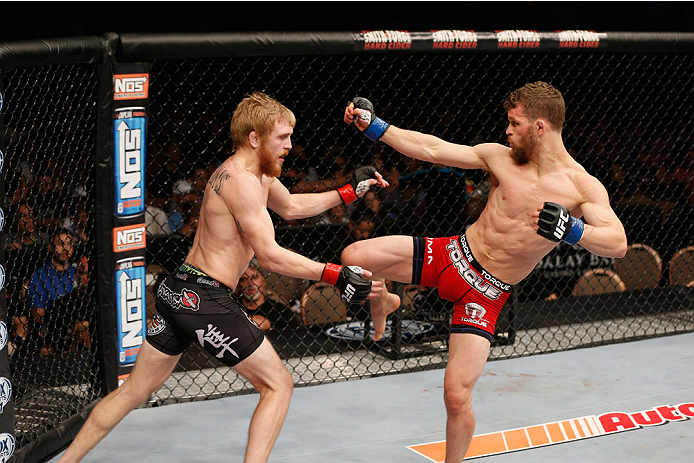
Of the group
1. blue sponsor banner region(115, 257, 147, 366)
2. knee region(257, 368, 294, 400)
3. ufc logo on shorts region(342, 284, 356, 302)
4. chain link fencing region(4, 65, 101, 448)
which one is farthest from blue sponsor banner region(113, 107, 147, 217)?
ufc logo on shorts region(342, 284, 356, 302)

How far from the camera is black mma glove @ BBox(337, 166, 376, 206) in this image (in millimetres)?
3219

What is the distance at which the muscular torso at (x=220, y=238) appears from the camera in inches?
107

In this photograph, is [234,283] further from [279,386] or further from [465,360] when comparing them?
[465,360]

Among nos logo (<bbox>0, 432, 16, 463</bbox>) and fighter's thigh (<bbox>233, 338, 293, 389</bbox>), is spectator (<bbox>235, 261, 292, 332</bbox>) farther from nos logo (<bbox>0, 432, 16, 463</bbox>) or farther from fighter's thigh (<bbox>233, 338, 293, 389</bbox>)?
nos logo (<bbox>0, 432, 16, 463</bbox>)

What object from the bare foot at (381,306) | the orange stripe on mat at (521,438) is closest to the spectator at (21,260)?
the bare foot at (381,306)

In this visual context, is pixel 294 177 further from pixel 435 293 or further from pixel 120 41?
pixel 120 41

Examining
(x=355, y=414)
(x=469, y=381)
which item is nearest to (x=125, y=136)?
(x=355, y=414)

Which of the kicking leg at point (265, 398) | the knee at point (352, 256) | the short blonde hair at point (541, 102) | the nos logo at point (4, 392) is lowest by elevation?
the nos logo at point (4, 392)

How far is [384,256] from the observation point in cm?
318

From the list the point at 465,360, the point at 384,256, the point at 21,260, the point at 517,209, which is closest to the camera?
the point at 465,360

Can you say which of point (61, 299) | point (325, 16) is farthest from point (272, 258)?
point (325, 16)

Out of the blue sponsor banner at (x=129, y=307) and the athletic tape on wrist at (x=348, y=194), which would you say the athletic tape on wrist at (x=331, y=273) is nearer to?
the athletic tape on wrist at (x=348, y=194)

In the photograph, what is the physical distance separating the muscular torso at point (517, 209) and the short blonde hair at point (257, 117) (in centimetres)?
86

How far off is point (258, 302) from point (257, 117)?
7.17 ft
